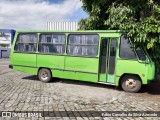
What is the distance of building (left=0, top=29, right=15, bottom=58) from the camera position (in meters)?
34.8

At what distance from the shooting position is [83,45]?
10625mm

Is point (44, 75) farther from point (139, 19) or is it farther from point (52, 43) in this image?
point (139, 19)

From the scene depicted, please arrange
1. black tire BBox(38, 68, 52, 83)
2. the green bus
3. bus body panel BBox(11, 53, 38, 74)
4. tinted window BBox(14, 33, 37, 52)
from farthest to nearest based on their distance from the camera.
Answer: tinted window BBox(14, 33, 37, 52) → bus body panel BBox(11, 53, 38, 74) → black tire BBox(38, 68, 52, 83) → the green bus

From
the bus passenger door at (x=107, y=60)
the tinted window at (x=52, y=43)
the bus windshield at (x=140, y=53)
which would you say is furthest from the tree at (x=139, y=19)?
the tinted window at (x=52, y=43)

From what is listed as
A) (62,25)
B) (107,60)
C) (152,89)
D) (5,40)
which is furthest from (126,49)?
(5,40)

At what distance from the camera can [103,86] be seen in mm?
10758

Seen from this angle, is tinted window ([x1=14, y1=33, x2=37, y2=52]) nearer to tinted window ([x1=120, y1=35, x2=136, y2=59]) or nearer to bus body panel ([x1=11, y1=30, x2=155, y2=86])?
bus body panel ([x1=11, y1=30, x2=155, y2=86])

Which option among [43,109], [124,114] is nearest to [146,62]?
[124,114]

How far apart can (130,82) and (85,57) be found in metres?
2.22

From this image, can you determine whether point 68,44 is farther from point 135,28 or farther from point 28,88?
point 135,28

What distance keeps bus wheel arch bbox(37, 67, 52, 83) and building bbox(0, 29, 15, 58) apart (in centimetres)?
2409

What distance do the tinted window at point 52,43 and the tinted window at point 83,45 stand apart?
1.36 ft

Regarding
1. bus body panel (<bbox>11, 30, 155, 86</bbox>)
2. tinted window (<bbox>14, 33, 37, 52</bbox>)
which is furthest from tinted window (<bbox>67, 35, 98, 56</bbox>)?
tinted window (<bbox>14, 33, 37, 52</bbox>)

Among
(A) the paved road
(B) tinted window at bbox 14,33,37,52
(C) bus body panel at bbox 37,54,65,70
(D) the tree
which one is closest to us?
(A) the paved road
